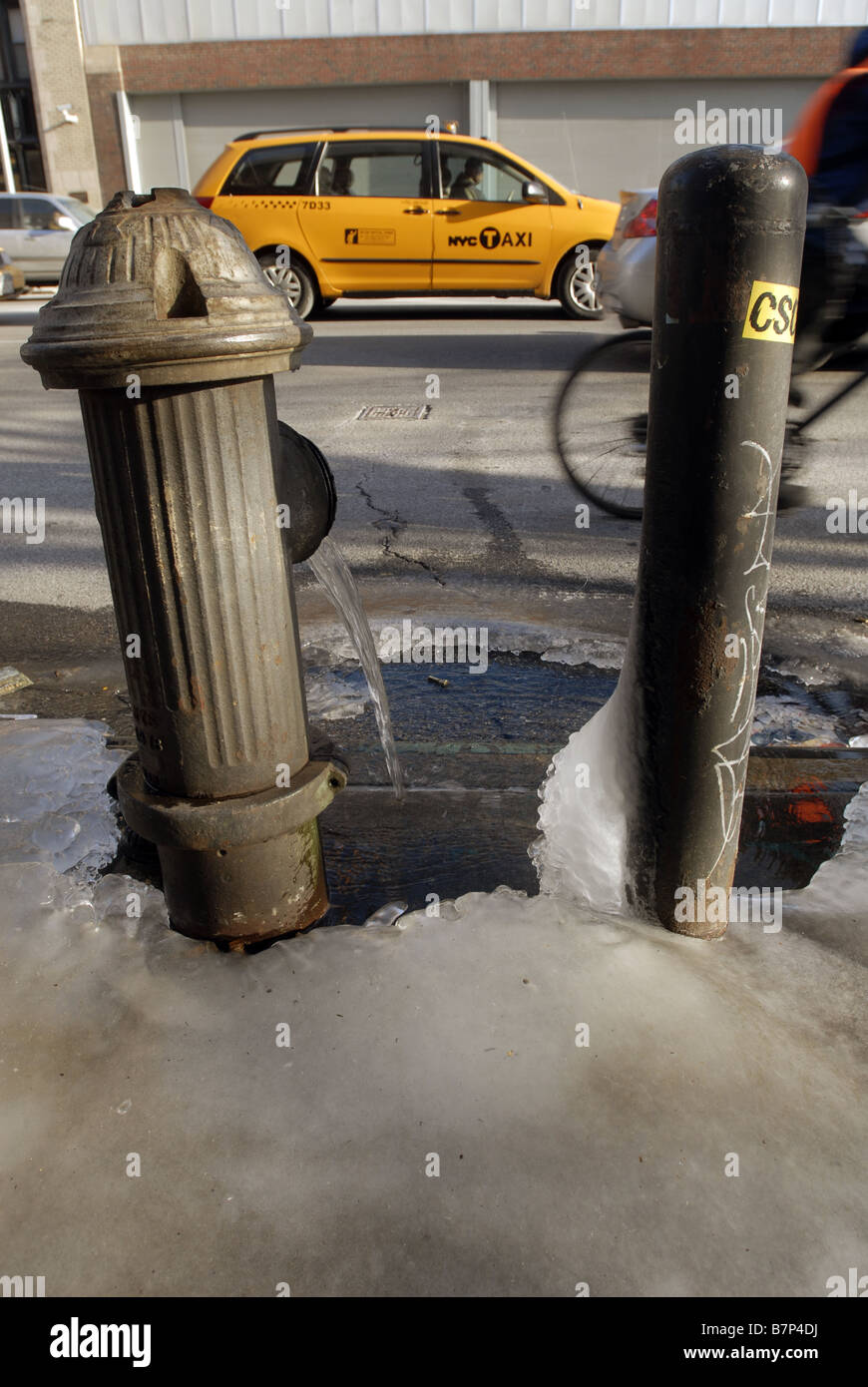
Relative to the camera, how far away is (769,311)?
1578 millimetres

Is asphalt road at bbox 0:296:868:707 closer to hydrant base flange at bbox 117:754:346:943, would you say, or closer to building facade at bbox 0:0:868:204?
hydrant base flange at bbox 117:754:346:943

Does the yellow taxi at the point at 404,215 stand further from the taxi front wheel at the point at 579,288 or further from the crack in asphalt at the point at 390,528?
the crack in asphalt at the point at 390,528

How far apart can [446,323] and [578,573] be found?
29.8 ft

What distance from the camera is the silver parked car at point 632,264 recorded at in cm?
755

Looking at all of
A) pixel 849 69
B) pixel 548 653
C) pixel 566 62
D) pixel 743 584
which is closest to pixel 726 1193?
pixel 743 584

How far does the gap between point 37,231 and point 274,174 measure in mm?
7381

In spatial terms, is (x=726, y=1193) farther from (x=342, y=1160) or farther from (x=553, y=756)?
(x=553, y=756)

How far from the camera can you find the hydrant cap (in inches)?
61.6

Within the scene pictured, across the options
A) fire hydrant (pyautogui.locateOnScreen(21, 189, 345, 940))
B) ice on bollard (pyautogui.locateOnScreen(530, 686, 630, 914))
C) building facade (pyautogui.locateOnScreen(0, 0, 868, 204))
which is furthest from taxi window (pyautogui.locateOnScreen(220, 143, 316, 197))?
building facade (pyautogui.locateOnScreen(0, 0, 868, 204))

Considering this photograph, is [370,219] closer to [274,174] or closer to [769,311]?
[274,174]

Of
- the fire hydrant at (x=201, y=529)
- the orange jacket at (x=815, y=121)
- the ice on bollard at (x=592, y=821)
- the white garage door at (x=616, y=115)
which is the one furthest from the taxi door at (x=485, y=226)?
the white garage door at (x=616, y=115)

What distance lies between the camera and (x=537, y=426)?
6.98 m

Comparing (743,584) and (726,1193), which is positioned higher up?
(743,584)

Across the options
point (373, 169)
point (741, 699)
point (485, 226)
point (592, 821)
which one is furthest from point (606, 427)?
point (373, 169)
